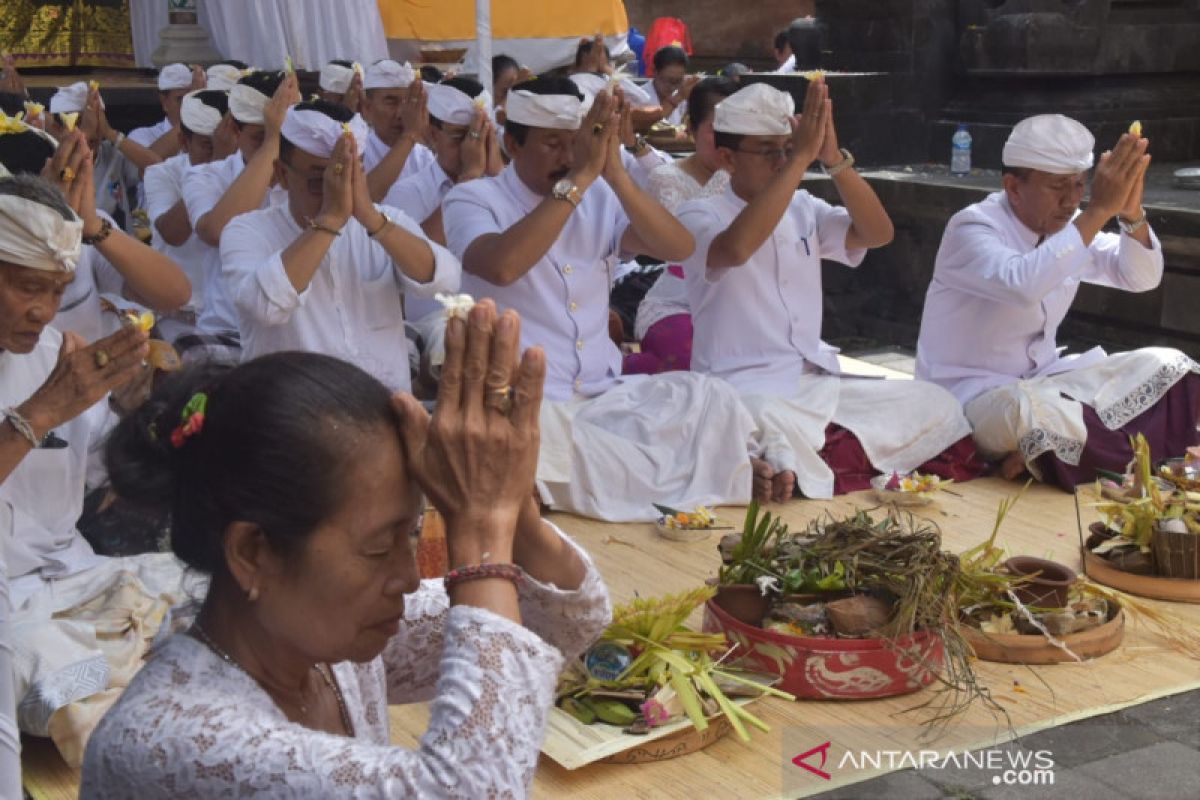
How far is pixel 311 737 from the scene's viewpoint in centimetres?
162

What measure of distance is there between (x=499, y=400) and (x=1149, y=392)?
14.5 feet

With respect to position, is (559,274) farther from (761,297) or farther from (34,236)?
(34,236)

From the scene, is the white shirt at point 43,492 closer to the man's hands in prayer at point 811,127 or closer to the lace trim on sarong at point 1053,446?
the man's hands in prayer at point 811,127

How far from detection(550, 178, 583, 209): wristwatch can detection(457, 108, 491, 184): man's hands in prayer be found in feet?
4.25

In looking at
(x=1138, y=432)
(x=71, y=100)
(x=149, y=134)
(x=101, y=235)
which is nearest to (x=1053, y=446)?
(x=1138, y=432)

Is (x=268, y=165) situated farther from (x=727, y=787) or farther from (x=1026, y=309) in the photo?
(x=727, y=787)

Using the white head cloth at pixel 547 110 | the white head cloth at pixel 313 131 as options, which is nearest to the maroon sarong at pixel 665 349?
the white head cloth at pixel 547 110

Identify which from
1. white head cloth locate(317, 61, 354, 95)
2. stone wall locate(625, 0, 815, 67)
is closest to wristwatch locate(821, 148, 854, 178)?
white head cloth locate(317, 61, 354, 95)

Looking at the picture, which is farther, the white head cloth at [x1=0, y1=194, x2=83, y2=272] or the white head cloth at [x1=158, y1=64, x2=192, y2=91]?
the white head cloth at [x1=158, y1=64, x2=192, y2=91]

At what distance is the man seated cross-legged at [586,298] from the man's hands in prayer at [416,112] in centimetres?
134

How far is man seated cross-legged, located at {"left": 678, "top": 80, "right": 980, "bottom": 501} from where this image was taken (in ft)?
17.6

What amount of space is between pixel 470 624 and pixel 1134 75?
923cm

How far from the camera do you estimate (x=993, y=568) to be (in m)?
4.07

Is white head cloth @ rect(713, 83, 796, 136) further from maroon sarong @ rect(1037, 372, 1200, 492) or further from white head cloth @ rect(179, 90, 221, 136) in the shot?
white head cloth @ rect(179, 90, 221, 136)
